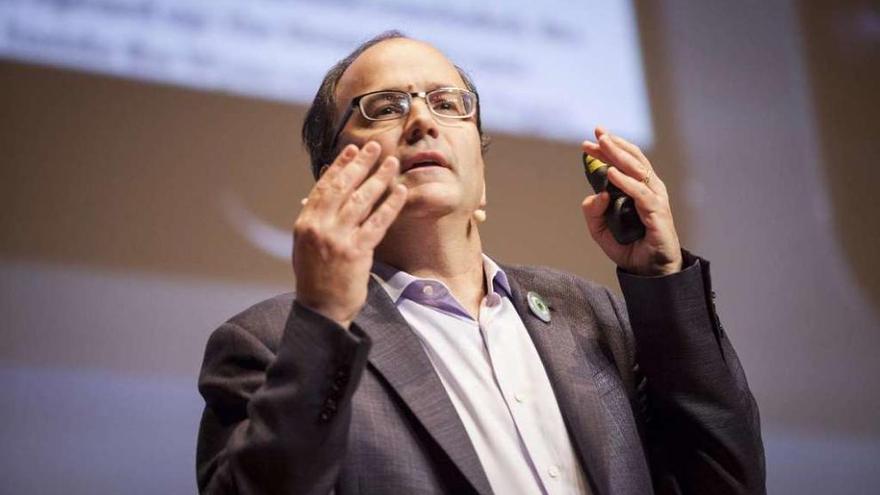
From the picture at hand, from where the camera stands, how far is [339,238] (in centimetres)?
117

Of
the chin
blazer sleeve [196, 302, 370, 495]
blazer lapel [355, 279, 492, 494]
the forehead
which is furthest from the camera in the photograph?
the forehead

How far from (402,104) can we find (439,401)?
53cm

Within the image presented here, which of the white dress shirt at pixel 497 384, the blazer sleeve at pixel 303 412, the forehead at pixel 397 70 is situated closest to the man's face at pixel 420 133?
the forehead at pixel 397 70

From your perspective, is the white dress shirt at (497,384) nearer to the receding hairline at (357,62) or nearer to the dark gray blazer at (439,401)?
the dark gray blazer at (439,401)

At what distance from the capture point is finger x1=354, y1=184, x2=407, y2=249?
1.19 metres

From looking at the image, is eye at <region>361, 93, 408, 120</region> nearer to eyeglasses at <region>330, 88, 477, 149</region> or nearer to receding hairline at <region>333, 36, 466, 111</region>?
eyeglasses at <region>330, 88, 477, 149</region>

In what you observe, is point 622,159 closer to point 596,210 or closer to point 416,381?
point 596,210

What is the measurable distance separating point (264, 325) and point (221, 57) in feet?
3.43

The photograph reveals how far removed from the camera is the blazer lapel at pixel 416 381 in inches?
50.0

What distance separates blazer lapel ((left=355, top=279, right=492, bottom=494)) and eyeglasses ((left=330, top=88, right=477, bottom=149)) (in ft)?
1.09

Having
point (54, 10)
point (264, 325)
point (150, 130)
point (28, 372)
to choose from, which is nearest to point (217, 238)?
point (150, 130)

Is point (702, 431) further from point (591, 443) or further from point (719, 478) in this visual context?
point (591, 443)

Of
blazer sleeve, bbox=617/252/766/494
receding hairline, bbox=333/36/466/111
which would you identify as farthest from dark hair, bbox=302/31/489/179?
blazer sleeve, bbox=617/252/766/494

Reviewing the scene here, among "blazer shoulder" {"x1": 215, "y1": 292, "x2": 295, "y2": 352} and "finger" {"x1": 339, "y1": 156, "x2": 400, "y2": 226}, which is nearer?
"finger" {"x1": 339, "y1": 156, "x2": 400, "y2": 226}
